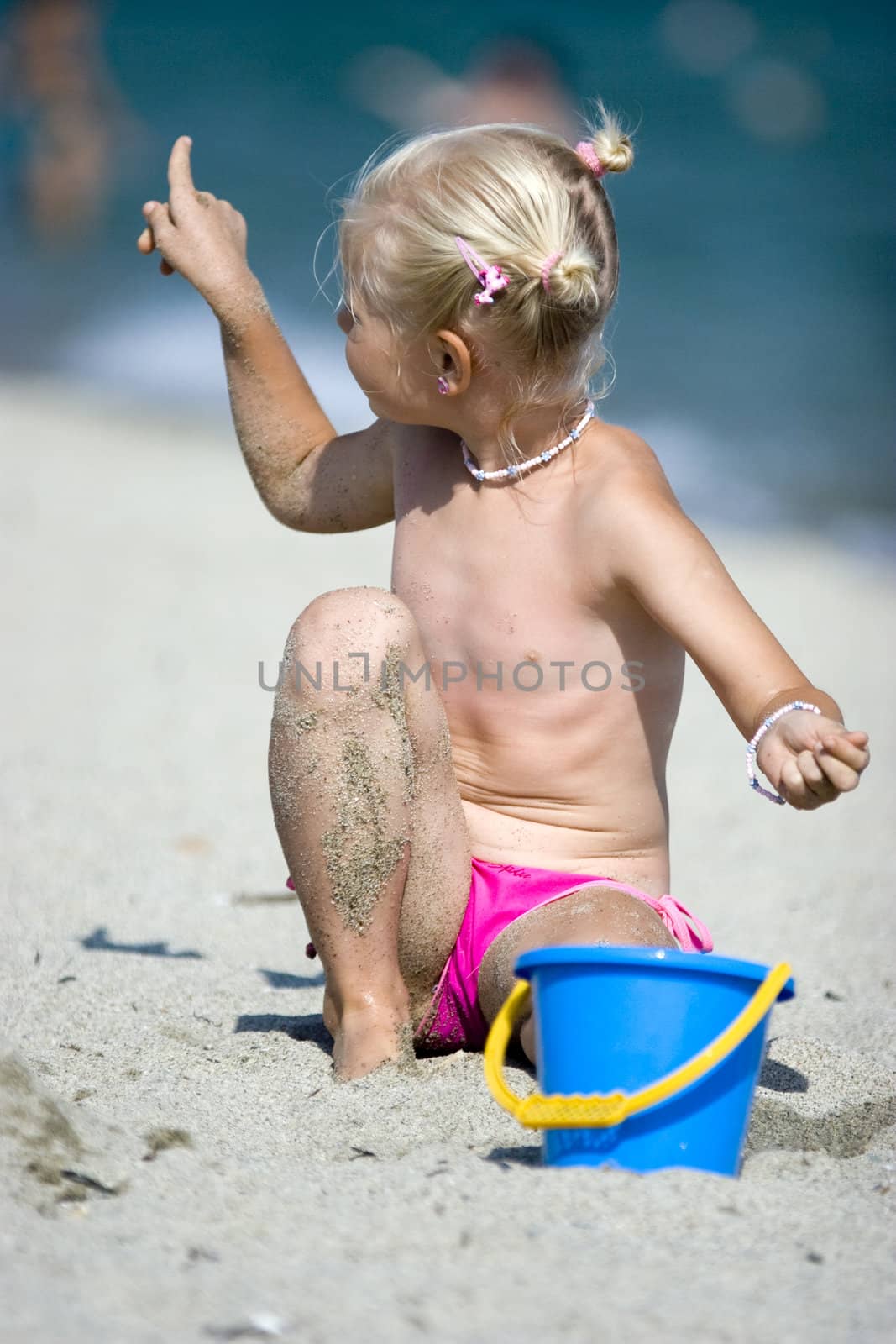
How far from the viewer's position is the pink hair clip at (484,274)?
2.11m

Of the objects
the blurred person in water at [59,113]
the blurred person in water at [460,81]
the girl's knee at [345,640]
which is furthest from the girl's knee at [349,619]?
the blurred person in water at [460,81]

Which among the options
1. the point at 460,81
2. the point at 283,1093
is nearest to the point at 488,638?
the point at 283,1093

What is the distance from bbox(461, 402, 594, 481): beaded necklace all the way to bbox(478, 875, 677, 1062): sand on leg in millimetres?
653

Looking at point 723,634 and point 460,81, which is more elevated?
point 460,81

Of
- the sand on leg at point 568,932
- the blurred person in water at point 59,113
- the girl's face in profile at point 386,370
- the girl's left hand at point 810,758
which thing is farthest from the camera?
the blurred person in water at point 59,113

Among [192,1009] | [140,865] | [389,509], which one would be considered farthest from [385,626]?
[140,865]

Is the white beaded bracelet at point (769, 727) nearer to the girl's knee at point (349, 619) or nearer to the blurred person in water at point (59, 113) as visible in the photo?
the girl's knee at point (349, 619)

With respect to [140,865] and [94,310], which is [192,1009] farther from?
[94,310]

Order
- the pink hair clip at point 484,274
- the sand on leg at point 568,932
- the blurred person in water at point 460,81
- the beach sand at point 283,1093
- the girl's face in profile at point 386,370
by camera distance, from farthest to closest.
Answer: the blurred person in water at point 460,81, the girl's face in profile at point 386,370, the pink hair clip at point 484,274, the sand on leg at point 568,932, the beach sand at point 283,1093

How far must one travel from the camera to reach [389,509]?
258cm

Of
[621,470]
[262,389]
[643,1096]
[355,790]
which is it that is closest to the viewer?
[643,1096]

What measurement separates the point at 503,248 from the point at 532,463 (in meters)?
0.33

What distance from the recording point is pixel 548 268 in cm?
212

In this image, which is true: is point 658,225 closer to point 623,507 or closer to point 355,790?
point 623,507
